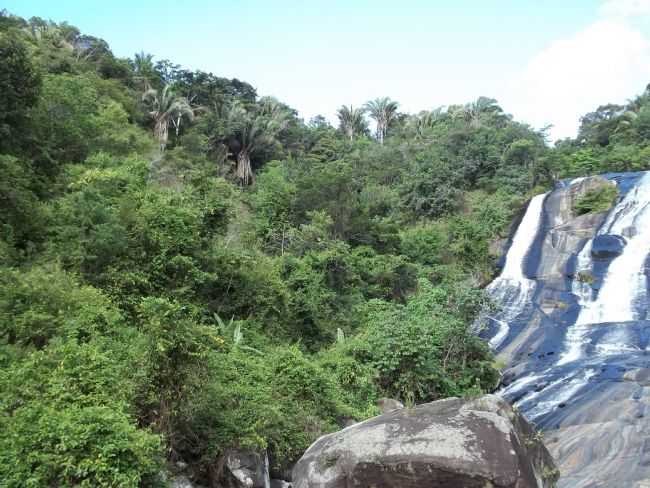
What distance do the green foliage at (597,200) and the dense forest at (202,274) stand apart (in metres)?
3.71

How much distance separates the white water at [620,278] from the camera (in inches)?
706

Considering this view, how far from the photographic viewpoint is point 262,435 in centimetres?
770

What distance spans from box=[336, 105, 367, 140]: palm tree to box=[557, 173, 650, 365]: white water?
3243 cm

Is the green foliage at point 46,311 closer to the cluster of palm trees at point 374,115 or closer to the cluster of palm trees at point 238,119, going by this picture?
the cluster of palm trees at point 238,119

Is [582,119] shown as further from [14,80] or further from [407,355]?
[14,80]

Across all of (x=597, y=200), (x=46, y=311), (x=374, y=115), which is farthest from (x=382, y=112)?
(x=46, y=311)

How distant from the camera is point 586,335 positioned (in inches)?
690

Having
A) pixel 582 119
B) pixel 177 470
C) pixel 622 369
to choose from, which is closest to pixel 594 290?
pixel 622 369

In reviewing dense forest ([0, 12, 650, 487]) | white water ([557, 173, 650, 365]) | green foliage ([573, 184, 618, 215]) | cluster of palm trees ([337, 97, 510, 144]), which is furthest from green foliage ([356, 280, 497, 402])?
cluster of palm trees ([337, 97, 510, 144])

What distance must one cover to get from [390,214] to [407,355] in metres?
20.9

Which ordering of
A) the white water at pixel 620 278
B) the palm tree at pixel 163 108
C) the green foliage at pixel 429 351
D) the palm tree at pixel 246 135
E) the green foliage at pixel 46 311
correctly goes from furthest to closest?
the palm tree at pixel 246 135, the palm tree at pixel 163 108, the white water at pixel 620 278, the green foliage at pixel 429 351, the green foliage at pixel 46 311

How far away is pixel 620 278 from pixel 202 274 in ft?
55.0

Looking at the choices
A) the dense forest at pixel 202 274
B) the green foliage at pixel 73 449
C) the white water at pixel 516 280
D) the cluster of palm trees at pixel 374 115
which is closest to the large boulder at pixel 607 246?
the white water at pixel 516 280

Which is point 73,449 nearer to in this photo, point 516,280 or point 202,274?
point 202,274
